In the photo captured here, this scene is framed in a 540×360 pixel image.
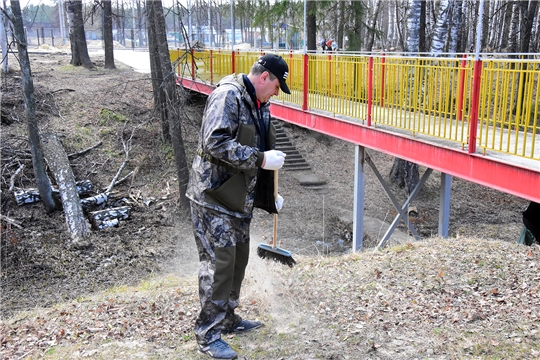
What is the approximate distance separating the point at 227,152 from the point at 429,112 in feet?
Result: 14.3

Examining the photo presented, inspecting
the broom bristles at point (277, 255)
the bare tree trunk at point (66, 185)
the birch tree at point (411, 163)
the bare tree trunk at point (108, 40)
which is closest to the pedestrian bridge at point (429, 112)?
the broom bristles at point (277, 255)

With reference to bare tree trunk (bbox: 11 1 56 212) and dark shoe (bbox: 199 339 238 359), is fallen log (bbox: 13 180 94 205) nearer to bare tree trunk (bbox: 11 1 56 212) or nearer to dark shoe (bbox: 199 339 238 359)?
bare tree trunk (bbox: 11 1 56 212)

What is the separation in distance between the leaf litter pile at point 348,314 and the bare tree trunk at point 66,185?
480 cm

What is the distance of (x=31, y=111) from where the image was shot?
1100cm

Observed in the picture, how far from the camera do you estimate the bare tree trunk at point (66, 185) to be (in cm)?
1052

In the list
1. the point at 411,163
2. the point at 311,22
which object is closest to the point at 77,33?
the point at 311,22

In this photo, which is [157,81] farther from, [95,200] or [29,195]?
[29,195]

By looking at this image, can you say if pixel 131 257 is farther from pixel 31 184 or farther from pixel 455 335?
pixel 455 335

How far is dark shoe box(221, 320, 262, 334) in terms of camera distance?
4.13 m

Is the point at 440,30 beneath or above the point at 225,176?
above

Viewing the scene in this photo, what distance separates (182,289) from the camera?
18.4ft

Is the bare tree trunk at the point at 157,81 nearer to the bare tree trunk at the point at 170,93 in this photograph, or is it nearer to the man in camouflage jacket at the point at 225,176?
the bare tree trunk at the point at 170,93

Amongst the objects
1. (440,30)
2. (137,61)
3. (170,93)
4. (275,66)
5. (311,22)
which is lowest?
(170,93)

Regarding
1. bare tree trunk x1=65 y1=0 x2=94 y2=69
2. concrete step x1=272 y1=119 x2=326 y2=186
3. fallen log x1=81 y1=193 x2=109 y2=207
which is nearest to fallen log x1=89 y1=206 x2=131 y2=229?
fallen log x1=81 y1=193 x2=109 y2=207
